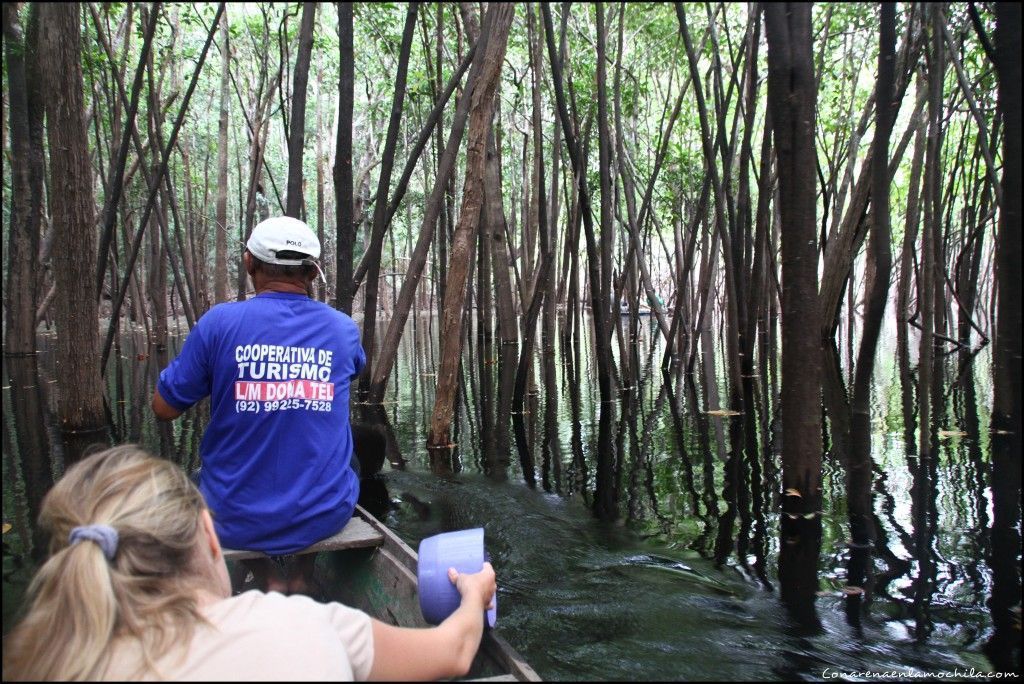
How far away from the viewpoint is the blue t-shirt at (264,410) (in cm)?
237

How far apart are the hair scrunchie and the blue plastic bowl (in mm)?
1088

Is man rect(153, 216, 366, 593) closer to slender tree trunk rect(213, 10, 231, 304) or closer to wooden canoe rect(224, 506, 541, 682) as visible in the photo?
wooden canoe rect(224, 506, 541, 682)

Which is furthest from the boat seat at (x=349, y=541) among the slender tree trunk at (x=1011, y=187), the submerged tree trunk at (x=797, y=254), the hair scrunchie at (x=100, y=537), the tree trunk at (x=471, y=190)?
the tree trunk at (x=471, y=190)

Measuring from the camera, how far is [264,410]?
2377 millimetres

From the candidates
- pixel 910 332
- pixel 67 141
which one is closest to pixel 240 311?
pixel 67 141

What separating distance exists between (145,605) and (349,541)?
141 centimetres

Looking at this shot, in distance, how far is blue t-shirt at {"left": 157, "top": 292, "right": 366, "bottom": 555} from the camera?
237 cm

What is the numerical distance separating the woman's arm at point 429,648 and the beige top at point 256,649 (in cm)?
15

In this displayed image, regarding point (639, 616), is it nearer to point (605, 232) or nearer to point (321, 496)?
point (321, 496)

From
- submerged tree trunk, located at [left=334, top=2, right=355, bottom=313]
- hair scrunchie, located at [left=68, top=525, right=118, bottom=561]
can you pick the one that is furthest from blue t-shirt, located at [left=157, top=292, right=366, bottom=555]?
submerged tree trunk, located at [left=334, top=2, right=355, bottom=313]

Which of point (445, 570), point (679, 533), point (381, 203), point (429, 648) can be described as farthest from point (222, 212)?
point (429, 648)

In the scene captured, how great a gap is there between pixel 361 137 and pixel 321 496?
2592 centimetres

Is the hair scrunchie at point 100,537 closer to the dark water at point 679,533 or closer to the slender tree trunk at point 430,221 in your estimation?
the dark water at point 679,533

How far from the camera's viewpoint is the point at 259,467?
2.38 m
